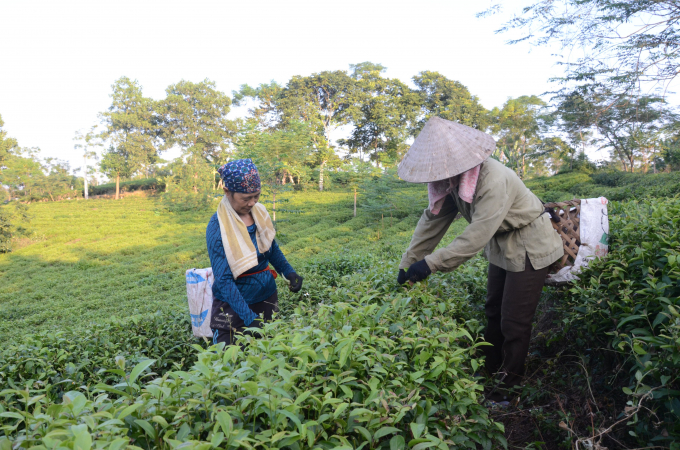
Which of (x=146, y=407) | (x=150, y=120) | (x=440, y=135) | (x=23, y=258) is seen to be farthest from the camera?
(x=150, y=120)

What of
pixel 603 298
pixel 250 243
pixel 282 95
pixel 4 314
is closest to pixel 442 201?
pixel 603 298

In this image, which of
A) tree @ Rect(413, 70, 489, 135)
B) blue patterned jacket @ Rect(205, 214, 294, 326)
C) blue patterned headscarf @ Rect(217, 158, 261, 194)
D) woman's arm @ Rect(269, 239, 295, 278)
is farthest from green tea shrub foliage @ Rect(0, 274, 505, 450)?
tree @ Rect(413, 70, 489, 135)

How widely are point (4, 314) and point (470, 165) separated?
9243 mm

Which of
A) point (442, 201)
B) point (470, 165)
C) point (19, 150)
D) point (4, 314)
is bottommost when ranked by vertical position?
point (4, 314)

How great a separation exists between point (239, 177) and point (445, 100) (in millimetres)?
31153

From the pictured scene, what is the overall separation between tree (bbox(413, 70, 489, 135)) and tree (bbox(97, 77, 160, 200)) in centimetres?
2389

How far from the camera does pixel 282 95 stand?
103 ft

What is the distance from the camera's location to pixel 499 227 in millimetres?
2297

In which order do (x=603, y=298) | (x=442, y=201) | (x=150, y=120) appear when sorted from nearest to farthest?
(x=603, y=298) → (x=442, y=201) → (x=150, y=120)

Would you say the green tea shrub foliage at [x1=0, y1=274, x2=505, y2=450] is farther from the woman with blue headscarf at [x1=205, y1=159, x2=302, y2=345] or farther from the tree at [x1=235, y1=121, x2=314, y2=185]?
the tree at [x1=235, y1=121, x2=314, y2=185]

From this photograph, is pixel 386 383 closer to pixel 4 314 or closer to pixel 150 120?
pixel 4 314

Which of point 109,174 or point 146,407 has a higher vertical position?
point 109,174

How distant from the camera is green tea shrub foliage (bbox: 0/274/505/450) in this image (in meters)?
1.01

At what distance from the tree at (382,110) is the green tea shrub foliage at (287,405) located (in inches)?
1109
